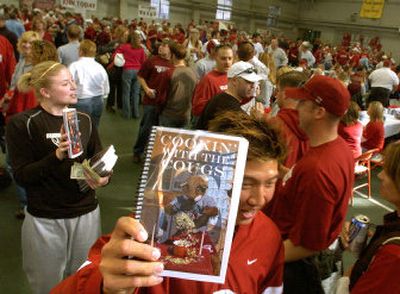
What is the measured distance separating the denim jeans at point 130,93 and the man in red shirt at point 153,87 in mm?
1672

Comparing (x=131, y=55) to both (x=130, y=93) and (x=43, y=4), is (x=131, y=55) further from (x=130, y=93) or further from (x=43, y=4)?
(x=43, y=4)

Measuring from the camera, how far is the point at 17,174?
1.88 metres

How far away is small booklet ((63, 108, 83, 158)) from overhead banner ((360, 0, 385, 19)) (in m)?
22.0

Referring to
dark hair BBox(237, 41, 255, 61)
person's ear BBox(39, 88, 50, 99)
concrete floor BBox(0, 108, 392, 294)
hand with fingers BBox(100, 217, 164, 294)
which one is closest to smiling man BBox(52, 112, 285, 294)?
hand with fingers BBox(100, 217, 164, 294)

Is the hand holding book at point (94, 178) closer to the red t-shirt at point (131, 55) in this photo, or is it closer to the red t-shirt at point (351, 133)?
the red t-shirt at point (351, 133)

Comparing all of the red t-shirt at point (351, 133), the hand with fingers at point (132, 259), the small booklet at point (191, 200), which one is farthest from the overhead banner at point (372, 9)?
the hand with fingers at point (132, 259)

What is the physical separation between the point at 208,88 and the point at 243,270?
325 centimetres

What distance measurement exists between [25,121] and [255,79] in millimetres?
1896

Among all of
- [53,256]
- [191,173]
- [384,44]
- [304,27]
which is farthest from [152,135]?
[304,27]

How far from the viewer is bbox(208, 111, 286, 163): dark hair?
1075mm

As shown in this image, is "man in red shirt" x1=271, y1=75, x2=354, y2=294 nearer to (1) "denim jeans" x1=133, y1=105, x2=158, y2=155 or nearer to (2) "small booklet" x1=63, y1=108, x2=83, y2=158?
(2) "small booklet" x1=63, y1=108, x2=83, y2=158

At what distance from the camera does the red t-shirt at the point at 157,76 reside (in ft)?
15.8

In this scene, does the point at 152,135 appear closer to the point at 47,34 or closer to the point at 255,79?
the point at 255,79

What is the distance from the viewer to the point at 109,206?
12.8 feet
